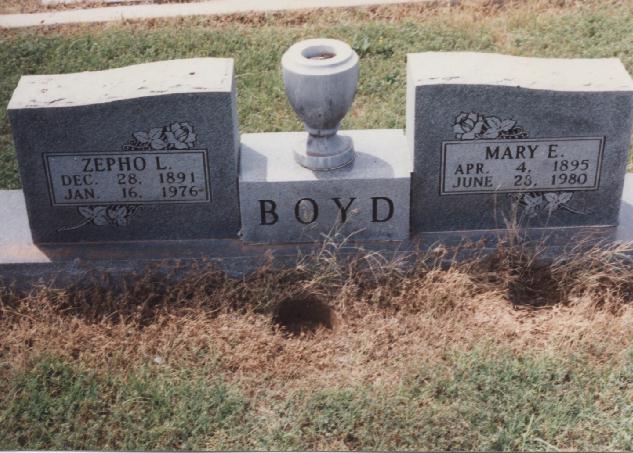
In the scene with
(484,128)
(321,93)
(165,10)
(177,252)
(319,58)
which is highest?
(319,58)

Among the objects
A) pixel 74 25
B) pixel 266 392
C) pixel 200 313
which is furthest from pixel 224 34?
pixel 266 392

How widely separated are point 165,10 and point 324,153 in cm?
514

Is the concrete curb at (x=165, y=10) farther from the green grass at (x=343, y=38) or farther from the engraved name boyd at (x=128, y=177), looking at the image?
the engraved name boyd at (x=128, y=177)

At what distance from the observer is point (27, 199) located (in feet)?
18.1

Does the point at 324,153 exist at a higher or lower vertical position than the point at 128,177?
higher

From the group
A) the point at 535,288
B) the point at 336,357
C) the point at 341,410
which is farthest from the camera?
the point at 535,288

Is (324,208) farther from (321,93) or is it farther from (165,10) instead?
(165,10)

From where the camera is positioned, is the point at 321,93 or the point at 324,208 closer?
the point at 321,93

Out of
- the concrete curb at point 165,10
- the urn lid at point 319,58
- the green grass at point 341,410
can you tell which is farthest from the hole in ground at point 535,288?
the concrete curb at point 165,10

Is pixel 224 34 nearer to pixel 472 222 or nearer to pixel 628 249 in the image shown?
pixel 472 222

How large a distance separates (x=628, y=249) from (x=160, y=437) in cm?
307

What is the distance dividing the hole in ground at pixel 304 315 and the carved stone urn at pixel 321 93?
84 cm

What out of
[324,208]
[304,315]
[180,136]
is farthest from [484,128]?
[180,136]

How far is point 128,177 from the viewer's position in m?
5.47
